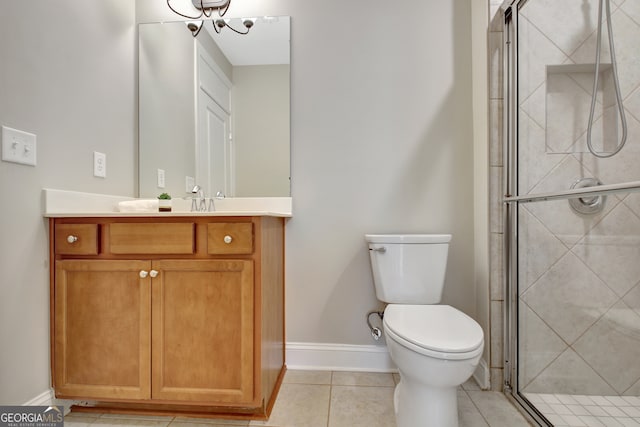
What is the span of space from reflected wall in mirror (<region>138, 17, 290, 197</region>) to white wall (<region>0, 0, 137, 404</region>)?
0.23m

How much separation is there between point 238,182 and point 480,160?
128 cm

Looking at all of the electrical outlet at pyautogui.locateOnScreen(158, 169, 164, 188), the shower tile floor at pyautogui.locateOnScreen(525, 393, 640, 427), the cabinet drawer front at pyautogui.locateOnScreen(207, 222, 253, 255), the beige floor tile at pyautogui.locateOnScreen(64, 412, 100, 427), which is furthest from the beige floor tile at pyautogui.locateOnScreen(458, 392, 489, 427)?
the electrical outlet at pyautogui.locateOnScreen(158, 169, 164, 188)

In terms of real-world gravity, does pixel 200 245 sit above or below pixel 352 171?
below

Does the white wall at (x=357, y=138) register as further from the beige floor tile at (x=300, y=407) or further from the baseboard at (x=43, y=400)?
the baseboard at (x=43, y=400)

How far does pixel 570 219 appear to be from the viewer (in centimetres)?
130

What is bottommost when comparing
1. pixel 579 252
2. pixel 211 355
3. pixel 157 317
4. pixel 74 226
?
pixel 211 355

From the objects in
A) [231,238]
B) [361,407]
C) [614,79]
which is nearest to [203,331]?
[231,238]

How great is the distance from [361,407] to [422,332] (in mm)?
523

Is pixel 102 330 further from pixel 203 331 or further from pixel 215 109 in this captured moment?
pixel 215 109

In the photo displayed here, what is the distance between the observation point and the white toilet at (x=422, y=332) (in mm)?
1039

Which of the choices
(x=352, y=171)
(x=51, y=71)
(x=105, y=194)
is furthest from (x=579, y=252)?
(x=51, y=71)

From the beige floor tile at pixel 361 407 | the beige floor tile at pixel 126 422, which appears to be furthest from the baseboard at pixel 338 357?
the beige floor tile at pixel 126 422

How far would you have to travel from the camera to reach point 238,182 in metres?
1.75

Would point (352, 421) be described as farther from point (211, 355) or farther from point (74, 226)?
point (74, 226)
